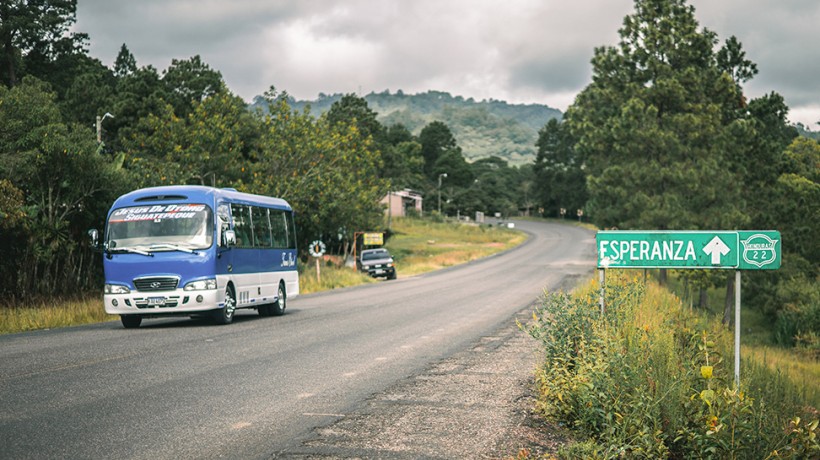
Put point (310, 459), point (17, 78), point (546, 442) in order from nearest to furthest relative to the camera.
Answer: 1. point (310, 459)
2. point (546, 442)
3. point (17, 78)

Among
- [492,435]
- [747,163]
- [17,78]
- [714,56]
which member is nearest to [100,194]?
[492,435]

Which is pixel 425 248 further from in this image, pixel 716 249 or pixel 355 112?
pixel 716 249

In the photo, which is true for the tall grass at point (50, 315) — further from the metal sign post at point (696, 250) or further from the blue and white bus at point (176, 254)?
the metal sign post at point (696, 250)

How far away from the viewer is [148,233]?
16.5 m

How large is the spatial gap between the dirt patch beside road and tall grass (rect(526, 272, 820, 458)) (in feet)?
1.21

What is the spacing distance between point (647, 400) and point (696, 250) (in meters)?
2.01

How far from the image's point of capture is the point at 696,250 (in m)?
7.97

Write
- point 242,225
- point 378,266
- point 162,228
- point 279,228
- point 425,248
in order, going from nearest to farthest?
point 162,228 → point 242,225 → point 279,228 → point 378,266 → point 425,248

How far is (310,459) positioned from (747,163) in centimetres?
3743

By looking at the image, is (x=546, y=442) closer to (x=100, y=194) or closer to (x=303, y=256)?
(x=100, y=194)

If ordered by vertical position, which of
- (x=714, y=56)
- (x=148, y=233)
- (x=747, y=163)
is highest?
(x=714, y=56)

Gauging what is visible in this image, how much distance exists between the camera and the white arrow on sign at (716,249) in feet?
25.5

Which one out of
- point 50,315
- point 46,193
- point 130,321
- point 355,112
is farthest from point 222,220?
point 355,112

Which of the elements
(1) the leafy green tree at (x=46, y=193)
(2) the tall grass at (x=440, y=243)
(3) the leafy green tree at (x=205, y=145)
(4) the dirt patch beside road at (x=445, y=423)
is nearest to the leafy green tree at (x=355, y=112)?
(2) the tall grass at (x=440, y=243)
